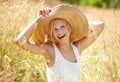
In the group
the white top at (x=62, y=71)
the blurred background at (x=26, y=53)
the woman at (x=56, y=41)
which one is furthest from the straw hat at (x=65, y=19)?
the blurred background at (x=26, y=53)

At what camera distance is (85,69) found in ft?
18.6

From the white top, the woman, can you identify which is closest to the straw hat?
the woman

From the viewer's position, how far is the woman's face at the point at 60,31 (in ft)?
15.2

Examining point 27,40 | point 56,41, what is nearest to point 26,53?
point 56,41

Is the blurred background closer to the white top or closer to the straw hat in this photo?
the white top

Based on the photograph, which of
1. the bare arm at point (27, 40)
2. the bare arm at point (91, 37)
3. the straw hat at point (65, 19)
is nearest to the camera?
the bare arm at point (27, 40)

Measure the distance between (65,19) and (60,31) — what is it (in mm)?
175

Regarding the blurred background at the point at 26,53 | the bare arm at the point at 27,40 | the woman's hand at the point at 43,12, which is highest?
the woman's hand at the point at 43,12

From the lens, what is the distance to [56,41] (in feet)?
15.4

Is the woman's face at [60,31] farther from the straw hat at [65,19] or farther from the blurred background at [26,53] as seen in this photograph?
the blurred background at [26,53]

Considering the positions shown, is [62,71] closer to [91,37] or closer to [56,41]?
[56,41]

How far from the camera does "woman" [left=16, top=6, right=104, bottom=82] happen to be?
4535mm

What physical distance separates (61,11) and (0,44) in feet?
2.97

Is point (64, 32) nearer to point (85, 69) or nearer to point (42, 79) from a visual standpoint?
point (42, 79)
